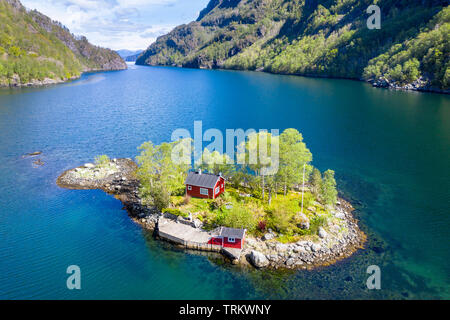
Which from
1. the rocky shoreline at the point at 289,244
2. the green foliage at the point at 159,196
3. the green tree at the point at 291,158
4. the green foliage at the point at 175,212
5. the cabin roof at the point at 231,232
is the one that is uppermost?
the green tree at the point at 291,158

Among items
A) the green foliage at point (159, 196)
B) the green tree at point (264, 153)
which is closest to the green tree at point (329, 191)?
the green tree at point (264, 153)

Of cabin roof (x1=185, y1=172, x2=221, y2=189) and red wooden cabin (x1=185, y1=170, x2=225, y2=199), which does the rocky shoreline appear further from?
cabin roof (x1=185, y1=172, x2=221, y2=189)


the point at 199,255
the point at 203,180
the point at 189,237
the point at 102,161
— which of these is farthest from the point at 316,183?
the point at 102,161

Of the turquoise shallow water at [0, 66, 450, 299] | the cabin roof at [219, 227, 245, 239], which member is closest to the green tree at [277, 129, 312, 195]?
the turquoise shallow water at [0, 66, 450, 299]

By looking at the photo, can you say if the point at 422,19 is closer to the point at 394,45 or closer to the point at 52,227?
the point at 394,45

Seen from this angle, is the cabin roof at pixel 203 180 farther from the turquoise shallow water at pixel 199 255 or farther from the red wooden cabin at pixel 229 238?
the turquoise shallow water at pixel 199 255

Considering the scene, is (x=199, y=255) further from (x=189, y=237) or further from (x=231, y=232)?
(x=231, y=232)
